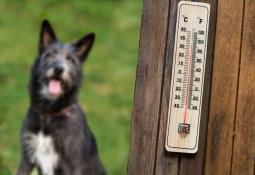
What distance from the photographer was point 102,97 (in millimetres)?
9023

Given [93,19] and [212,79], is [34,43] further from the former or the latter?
[212,79]

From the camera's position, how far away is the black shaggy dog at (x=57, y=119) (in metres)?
5.16

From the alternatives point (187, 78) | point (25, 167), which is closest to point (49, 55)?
point (25, 167)

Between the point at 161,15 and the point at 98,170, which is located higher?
the point at 161,15

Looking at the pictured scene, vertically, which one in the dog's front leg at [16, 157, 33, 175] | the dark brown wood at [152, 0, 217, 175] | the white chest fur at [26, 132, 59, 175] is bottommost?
the dog's front leg at [16, 157, 33, 175]

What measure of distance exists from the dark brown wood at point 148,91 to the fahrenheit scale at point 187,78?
7 centimetres

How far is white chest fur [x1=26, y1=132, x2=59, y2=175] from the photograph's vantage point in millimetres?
5148

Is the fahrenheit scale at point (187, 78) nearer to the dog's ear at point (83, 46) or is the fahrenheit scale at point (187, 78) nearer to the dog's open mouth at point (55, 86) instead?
the dog's open mouth at point (55, 86)

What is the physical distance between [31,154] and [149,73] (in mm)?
1888

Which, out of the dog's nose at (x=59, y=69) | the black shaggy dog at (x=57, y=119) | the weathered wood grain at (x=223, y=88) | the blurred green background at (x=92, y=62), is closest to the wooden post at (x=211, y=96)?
the weathered wood grain at (x=223, y=88)

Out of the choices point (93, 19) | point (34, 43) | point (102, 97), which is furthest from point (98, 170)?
point (93, 19)

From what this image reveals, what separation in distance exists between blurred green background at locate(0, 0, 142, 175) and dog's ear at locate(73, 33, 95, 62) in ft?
3.63

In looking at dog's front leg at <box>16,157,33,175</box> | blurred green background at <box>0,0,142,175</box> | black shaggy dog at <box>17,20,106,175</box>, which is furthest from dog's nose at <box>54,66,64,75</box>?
blurred green background at <box>0,0,142,175</box>

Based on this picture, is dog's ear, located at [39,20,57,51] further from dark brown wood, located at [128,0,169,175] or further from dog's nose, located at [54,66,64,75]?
dark brown wood, located at [128,0,169,175]
